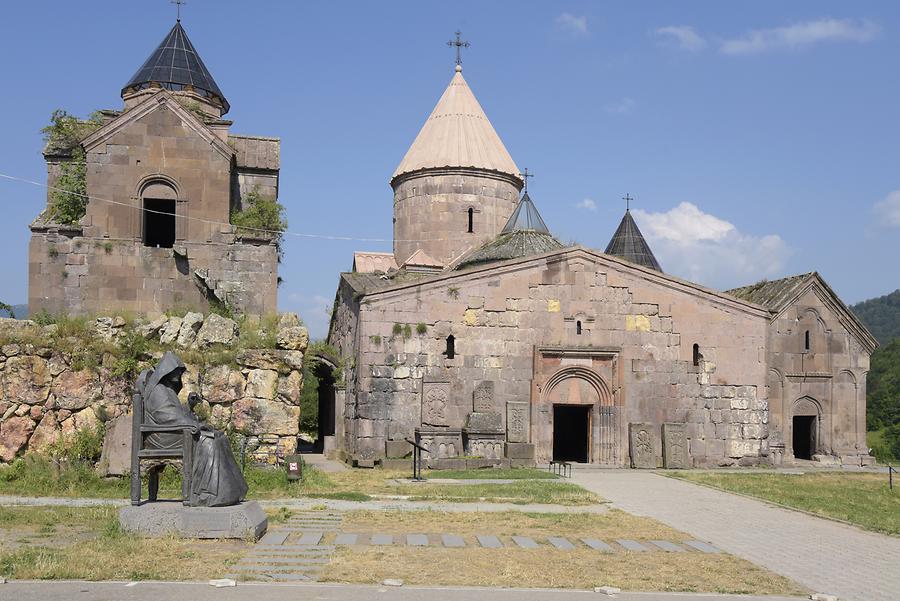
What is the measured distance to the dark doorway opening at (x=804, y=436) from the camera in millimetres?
23734

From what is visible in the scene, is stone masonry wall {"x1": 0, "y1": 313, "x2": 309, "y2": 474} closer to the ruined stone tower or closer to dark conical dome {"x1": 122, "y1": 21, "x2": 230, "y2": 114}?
dark conical dome {"x1": 122, "y1": 21, "x2": 230, "y2": 114}

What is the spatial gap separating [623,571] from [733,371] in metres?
14.8

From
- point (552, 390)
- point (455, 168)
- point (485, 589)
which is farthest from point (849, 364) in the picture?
point (485, 589)

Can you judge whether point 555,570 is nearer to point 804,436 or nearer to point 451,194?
point 804,436

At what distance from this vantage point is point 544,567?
804 centimetres

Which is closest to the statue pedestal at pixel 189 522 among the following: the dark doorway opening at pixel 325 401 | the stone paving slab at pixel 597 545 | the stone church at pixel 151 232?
the stone paving slab at pixel 597 545

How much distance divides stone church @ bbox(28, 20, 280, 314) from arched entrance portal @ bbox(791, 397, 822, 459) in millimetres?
13990

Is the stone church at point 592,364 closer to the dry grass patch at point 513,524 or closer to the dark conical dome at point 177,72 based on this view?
the dark conical dome at point 177,72

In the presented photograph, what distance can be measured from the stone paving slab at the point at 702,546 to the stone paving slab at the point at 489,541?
2100 millimetres

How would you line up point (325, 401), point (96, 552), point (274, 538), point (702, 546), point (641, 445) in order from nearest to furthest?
point (96, 552) < point (274, 538) < point (702, 546) < point (641, 445) < point (325, 401)

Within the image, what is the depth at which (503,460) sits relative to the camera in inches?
760

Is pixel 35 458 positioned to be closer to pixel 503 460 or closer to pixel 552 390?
pixel 503 460

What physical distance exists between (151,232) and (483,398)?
804 cm

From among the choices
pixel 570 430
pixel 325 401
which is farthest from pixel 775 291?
pixel 325 401
